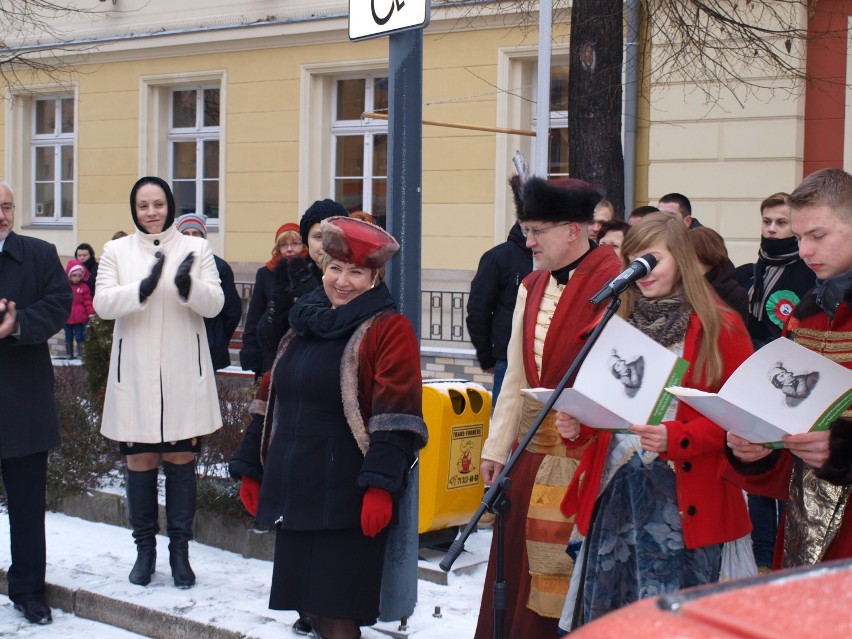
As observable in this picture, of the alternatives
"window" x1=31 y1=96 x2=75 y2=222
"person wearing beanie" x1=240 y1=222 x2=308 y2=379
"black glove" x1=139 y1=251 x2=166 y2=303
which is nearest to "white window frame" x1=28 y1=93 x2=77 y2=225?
"window" x1=31 y1=96 x2=75 y2=222

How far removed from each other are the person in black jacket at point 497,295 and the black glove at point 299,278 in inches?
64.7

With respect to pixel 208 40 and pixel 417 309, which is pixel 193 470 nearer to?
pixel 417 309

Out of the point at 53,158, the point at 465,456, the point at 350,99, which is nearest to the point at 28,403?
the point at 465,456

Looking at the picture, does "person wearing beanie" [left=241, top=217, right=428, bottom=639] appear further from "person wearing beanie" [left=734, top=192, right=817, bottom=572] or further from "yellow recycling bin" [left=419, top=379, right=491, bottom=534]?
"person wearing beanie" [left=734, top=192, right=817, bottom=572]

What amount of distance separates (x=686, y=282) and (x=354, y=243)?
1.29 metres

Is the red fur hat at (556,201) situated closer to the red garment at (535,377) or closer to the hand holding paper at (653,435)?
the red garment at (535,377)

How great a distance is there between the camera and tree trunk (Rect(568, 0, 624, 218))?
927 centimetres

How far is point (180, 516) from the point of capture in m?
5.89

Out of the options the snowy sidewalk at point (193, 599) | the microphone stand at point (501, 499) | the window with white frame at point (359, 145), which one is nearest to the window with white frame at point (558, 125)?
the window with white frame at point (359, 145)

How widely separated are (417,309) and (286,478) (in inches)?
47.8

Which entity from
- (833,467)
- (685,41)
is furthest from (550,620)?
(685,41)

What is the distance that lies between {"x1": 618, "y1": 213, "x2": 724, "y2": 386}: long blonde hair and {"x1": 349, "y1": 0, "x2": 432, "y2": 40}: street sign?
5.35 ft

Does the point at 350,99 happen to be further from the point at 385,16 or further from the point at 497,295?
the point at 385,16

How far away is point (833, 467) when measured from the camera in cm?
308
